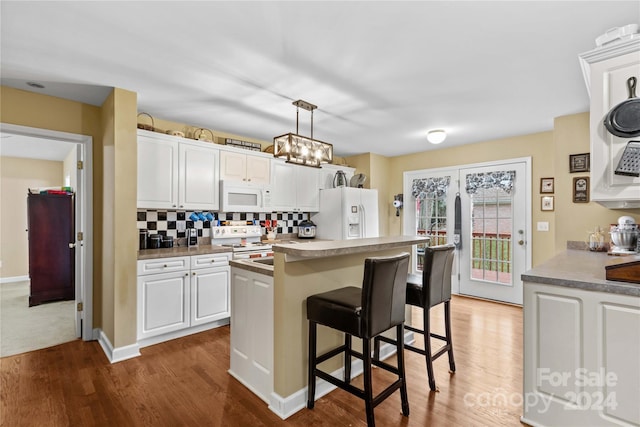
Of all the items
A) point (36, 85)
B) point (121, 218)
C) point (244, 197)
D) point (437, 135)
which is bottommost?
point (121, 218)

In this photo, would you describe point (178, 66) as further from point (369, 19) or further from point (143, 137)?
point (369, 19)

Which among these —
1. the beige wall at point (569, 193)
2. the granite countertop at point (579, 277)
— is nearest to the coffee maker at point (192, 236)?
the granite countertop at point (579, 277)

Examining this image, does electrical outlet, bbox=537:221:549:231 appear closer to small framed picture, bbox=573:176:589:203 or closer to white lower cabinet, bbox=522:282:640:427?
small framed picture, bbox=573:176:589:203

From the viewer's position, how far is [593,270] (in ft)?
6.26

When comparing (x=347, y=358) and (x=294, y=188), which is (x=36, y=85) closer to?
(x=294, y=188)

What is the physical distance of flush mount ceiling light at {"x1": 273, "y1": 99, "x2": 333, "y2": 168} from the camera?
2.66m

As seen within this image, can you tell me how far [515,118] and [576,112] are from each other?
574mm

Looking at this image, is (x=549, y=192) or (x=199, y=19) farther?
(x=549, y=192)

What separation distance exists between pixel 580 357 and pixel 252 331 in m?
1.96

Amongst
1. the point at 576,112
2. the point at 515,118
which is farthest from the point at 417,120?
the point at 576,112

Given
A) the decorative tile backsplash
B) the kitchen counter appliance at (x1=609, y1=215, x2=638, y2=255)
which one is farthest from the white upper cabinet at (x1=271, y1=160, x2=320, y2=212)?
the kitchen counter appliance at (x1=609, y1=215, x2=638, y2=255)

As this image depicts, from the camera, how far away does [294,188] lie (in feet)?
15.5

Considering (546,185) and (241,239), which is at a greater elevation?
(546,185)

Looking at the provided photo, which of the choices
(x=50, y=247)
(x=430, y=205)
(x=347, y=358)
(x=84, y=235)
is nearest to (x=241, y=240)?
(x=84, y=235)
